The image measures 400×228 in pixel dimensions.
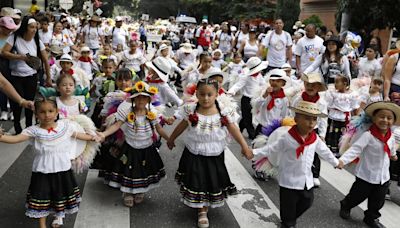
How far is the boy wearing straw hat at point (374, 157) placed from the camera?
14.8ft

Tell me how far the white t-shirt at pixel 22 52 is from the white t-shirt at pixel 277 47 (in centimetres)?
533

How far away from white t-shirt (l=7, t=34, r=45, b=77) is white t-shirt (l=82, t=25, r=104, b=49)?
6.44 metres

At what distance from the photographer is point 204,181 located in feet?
14.8

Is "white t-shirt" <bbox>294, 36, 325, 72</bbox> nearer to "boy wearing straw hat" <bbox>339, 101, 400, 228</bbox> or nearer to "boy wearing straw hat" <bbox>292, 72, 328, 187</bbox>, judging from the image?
"boy wearing straw hat" <bbox>292, 72, 328, 187</bbox>

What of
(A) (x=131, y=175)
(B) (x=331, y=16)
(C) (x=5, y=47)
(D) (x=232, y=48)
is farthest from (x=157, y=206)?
(B) (x=331, y=16)

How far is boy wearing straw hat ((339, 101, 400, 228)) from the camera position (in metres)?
4.50

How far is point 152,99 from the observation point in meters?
4.98

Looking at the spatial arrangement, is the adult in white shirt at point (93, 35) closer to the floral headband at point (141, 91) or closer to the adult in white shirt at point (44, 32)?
the adult in white shirt at point (44, 32)

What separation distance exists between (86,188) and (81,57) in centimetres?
532

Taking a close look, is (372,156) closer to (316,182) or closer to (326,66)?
(316,182)

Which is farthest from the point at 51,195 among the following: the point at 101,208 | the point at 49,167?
the point at 101,208

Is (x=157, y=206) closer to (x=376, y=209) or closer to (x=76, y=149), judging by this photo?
(x=76, y=149)

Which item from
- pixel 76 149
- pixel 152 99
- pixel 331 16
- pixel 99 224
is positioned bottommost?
pixel 99 224

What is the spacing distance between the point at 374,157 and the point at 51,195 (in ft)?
10.8
